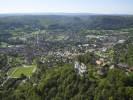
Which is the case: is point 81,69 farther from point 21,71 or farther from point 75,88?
point 21,71

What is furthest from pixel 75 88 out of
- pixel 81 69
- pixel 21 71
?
pixel 21 71

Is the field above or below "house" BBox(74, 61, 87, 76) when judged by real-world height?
below

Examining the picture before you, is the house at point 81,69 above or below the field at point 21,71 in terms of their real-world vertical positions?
above

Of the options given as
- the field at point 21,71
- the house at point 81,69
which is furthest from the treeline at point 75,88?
the field at point 21,71

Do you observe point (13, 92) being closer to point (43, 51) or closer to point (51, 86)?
point (51, 86)

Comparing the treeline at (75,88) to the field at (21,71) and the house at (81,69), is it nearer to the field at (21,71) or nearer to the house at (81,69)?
the house at (81,69)

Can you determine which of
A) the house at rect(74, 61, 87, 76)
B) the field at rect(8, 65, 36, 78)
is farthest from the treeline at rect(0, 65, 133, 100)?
the field at rect(8, 65, 36, 78)

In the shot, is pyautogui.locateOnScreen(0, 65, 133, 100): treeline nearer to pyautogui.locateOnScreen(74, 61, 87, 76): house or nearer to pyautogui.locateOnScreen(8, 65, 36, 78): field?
pyautogui.locateOnScreen(74, 61, 87, 76): house

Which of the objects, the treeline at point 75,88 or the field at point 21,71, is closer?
the treeline at point 75,88
